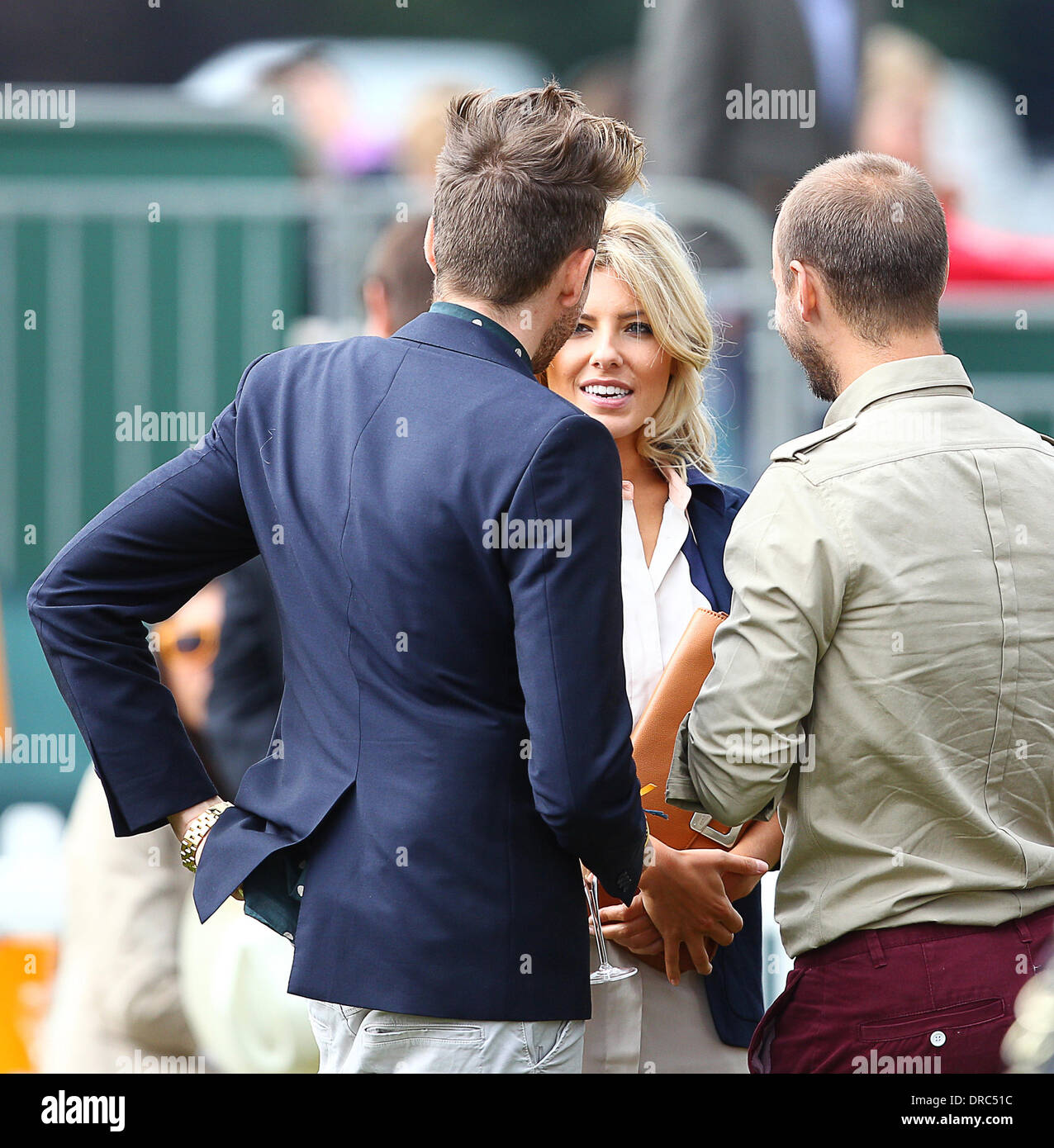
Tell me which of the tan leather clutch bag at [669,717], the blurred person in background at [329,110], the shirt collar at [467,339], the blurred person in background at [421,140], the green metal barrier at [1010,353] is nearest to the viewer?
the shirt collar at [467,339]

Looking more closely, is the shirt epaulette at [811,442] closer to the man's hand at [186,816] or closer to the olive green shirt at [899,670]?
the olive green shirt at [899,670]

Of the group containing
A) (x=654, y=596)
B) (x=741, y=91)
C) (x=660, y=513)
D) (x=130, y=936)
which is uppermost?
(x=741, y=91)

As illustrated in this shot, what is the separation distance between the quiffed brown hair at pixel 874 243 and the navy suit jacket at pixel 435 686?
0.45 metres

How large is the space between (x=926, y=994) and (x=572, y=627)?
650 millimetres

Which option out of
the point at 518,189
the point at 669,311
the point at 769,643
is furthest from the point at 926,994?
the point at 669,311

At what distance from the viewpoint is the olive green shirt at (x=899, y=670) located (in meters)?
1.81

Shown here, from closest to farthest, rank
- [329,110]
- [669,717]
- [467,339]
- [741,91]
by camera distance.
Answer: [467,339], [669,717], [741,91], [329,110]

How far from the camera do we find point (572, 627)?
65.1 inches

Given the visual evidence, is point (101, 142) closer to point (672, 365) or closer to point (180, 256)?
point (180, 256)

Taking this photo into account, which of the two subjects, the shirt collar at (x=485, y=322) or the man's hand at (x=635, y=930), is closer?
the shirt collar at (x=485, y=322)

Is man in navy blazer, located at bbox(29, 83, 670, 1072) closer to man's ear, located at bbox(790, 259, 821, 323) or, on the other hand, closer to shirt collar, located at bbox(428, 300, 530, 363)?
shirt collar, located at bbox(428, 300, 530, 363)

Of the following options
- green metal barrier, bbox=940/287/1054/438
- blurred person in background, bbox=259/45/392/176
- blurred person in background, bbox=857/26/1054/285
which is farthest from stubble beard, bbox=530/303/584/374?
blurred person in background, bbox=259/45/392/176

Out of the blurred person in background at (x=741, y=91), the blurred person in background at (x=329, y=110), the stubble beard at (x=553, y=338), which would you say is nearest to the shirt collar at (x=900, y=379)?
the stubble beard at (x=553, y=338)

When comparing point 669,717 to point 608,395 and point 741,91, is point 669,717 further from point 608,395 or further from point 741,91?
point 741,91
